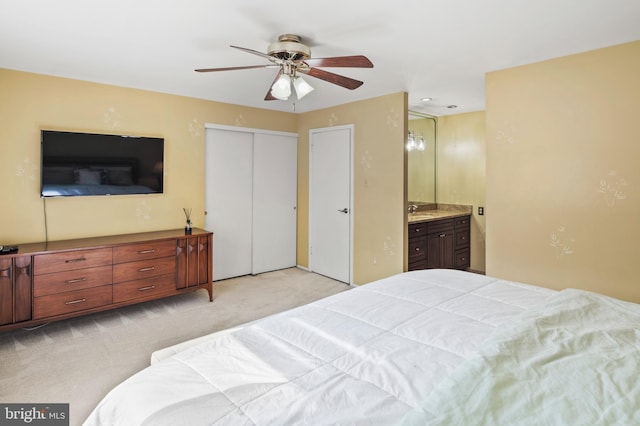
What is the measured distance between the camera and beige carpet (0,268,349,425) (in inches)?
93.3

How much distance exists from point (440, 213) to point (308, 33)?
137 inches

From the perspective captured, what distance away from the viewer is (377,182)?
4391 mm

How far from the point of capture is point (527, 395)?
1.02 metres

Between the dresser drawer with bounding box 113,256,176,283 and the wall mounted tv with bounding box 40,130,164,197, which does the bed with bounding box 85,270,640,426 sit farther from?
the wall mounted tv with bounding box 40,130,164,197

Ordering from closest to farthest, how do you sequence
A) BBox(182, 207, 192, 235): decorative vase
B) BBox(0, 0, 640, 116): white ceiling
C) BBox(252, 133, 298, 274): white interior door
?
BBox(0, 0, 640, 116): white ceiling, BBox(182, 207, 192, 235): decorative vase, BBox(252, 133, 298, 274): white interior door

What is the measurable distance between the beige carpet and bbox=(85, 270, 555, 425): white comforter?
140 cm

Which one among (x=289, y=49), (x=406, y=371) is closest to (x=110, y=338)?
(x=289, y=49)

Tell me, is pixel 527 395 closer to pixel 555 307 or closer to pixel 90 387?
pixel 555 307

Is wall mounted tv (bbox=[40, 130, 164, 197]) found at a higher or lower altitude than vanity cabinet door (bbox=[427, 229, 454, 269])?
higher

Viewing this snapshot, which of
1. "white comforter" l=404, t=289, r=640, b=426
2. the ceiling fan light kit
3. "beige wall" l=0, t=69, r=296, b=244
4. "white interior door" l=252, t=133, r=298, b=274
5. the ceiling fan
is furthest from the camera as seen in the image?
"white interior door" l=252, t=133, r=298, b=274

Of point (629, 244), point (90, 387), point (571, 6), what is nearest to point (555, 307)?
point (629, 244)

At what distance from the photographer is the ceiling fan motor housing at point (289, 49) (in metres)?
2.44

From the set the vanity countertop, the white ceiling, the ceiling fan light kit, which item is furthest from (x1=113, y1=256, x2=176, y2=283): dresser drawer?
the vanity countertop

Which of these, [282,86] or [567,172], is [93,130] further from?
[567,172]
